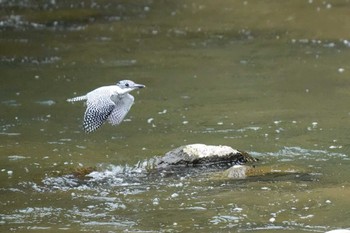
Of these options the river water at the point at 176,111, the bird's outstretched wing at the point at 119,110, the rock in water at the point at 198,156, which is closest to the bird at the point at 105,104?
the bird's outstretched wing at the point at 119,110

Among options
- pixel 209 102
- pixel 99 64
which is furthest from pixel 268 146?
pixel 99 64

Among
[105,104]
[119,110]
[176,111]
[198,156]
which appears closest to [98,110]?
[105,104]

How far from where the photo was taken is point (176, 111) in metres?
11.7

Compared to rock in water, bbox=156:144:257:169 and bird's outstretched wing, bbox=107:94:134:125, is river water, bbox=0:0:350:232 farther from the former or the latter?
bird's outstretched wing, bbox=107:94:134:125

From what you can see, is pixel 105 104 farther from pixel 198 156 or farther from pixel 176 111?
pixel 176 111

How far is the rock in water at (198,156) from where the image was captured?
9.27 metres

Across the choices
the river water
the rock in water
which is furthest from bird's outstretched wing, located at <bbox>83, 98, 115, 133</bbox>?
the rock in water

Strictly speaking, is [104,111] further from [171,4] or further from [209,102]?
[171,4]

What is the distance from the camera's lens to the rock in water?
30.4 ft

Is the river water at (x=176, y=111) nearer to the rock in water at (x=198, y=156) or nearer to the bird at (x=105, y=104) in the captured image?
the rock in water at (x=198, y=156)

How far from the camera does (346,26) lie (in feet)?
53.0

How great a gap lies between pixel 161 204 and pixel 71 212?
2.56 feet

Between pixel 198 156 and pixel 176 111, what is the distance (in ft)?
8.14

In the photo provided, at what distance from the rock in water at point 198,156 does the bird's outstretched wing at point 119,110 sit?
3.10ft
